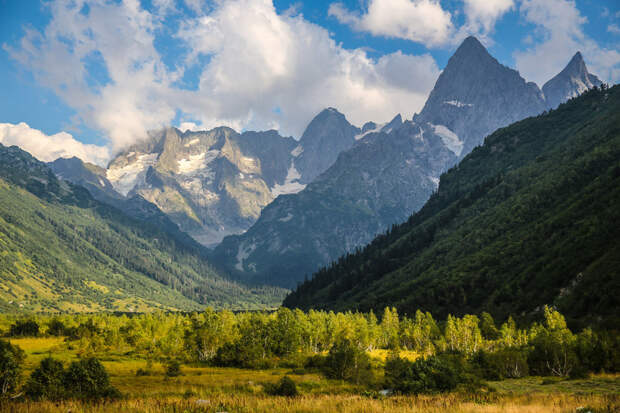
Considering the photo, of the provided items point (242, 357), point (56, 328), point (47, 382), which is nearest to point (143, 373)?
point (242, 357)

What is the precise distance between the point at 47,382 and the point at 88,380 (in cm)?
552

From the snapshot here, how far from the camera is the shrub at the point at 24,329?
173 metres

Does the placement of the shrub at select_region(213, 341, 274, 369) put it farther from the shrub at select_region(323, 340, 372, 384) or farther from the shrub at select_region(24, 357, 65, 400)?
the shrub at select_region(24, 357, 65, 400)

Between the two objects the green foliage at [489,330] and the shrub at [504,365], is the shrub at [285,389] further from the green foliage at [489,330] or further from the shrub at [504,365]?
the green foliage at [489,330]

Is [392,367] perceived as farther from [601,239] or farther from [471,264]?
[471,264]

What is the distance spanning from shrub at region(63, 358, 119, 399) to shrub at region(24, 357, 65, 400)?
70cm

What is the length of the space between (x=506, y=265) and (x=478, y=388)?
135860 millimetres

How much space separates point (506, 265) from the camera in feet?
522

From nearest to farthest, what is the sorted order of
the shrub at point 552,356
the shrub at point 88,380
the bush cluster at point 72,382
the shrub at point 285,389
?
the bush cluster at point 72,382 → the shrub at point 88,380 → the shrub at point 285,389 → the shrub at point 552,356

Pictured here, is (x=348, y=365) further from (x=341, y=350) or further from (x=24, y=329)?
(x=24, y=329)

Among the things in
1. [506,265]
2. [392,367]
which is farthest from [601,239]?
[392,367]

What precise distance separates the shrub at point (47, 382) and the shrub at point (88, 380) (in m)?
0.70

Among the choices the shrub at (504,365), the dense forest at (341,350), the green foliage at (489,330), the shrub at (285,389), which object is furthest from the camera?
the green foliage at (489,330)

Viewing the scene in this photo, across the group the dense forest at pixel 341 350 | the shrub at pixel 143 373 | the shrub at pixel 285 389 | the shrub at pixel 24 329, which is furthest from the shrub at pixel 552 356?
the shrub at pixel 24 329
